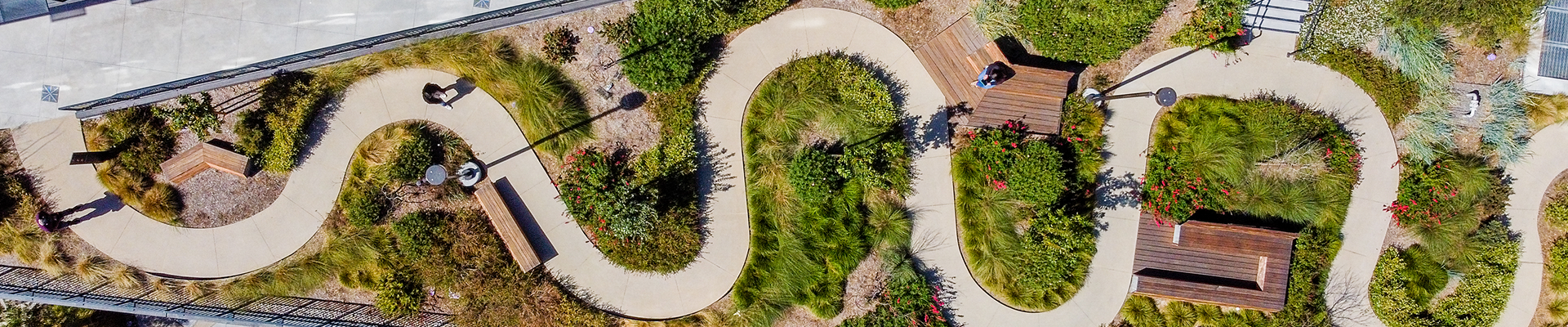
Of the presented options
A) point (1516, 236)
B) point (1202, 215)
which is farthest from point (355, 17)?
point (1516, 236)

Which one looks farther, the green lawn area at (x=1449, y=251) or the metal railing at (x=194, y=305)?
the green lawn area at (x=1449, y=251)

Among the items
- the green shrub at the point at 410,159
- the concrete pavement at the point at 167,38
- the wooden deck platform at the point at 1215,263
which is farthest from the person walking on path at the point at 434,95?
the wooden deck platform at the point at 1215,263

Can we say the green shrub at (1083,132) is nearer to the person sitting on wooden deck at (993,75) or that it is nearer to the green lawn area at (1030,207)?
the green lawn area at (1030,207)

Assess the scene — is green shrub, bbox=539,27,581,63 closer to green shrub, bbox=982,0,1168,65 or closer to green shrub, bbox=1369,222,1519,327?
green shrub, bbox=982,0,1168,65

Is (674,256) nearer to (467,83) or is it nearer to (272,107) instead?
(467,83)

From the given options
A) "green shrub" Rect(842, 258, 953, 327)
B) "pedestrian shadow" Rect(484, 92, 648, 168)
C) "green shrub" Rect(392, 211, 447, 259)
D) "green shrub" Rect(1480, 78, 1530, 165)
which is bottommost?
"green shrub" Rect(842, 258, 953, 327)

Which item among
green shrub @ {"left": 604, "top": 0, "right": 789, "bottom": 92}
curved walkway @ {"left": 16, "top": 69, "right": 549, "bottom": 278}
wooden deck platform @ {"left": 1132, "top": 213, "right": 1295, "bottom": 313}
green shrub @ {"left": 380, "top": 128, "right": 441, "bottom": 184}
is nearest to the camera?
green shrub @ {"left": 604, "top": 0, "right": 789, "bottom": 92}

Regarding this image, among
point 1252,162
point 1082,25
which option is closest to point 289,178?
point 1082,25

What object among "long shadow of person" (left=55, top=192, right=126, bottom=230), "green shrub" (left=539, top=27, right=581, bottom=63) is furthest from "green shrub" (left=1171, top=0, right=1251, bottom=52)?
"long shadow of person" (left=55, top=192, right=126, bottom=230)
